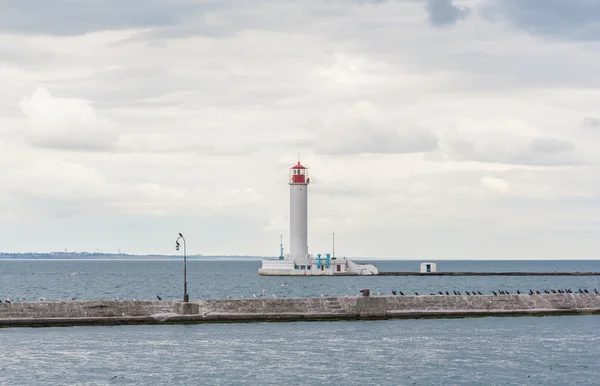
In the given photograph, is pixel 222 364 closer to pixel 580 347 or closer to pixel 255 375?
pixel 255 375

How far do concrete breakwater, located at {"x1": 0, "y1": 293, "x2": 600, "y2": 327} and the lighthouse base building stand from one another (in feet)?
203

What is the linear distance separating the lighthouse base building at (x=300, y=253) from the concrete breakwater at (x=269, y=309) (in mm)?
61953

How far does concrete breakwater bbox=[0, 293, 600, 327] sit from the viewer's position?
58.2 meters

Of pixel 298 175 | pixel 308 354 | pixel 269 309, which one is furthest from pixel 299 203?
pixel 308 354

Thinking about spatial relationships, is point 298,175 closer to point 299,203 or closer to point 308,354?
point 299,203

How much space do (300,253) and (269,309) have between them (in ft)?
237

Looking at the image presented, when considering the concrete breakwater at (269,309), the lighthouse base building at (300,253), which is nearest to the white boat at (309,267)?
the lighthouse base building at (300,253)

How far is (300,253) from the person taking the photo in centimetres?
13375

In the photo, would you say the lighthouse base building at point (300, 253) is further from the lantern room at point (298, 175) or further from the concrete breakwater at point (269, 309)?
the concrete breakwater at point (269, 309)

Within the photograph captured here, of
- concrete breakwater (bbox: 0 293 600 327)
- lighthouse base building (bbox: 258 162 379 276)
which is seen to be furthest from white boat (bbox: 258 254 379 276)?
concrete breakwater (bbox: 0 293 600 327)

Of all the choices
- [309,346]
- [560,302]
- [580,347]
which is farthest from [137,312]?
[560,302]

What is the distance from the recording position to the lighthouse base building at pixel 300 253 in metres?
129

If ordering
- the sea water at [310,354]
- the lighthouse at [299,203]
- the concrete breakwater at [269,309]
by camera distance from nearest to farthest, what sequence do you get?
the sea water at [310,354]
the concrete breakwater at [269,309]
the lighthouse at [299,203]

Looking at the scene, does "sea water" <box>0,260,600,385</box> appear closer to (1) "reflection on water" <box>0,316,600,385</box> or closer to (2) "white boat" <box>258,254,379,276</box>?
(1) "reflection on water" <box>0,316,600,385</box>
